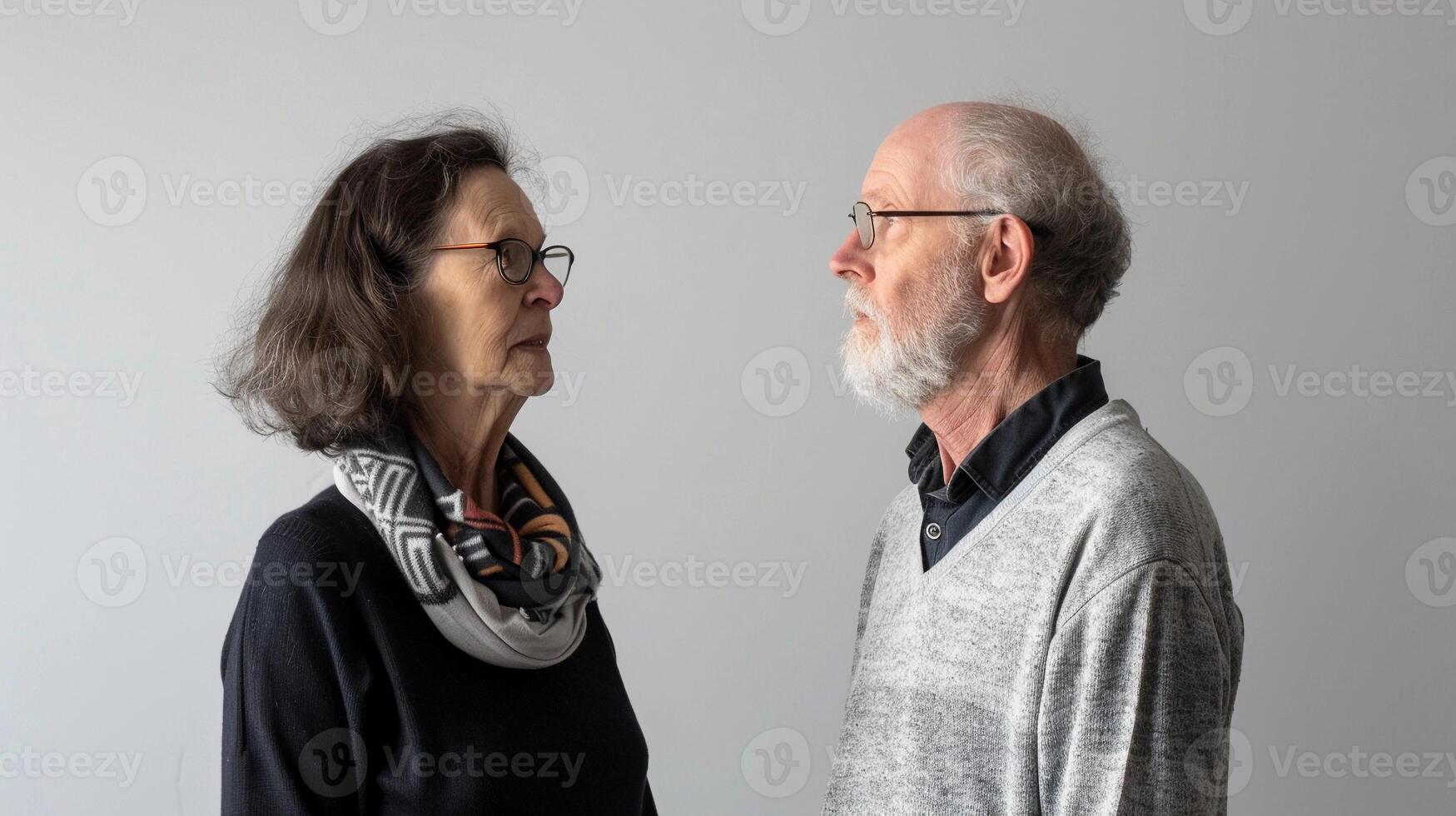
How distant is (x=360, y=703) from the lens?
4.60ft

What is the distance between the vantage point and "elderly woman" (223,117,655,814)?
1394 millimetres

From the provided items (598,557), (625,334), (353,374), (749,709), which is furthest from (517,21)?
(749,709)

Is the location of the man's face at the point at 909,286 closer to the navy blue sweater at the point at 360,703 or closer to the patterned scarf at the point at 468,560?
the patterned scarf at the point at 468,560

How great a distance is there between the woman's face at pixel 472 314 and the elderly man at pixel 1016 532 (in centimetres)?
51

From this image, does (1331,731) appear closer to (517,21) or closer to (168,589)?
(517,21)

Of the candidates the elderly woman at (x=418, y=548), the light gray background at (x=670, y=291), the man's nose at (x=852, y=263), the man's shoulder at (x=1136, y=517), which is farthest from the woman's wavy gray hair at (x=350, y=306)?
the light gray background at (x=670, y=291)

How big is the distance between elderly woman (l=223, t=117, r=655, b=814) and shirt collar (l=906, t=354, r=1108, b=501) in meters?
0.60

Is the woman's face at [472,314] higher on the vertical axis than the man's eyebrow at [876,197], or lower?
lower

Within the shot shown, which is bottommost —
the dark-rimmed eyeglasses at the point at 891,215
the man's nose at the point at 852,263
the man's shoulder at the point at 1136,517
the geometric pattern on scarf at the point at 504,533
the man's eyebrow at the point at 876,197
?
the geometric pattern on scarf at the point at 504,533

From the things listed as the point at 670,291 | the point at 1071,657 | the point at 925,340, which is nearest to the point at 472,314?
the point at 925,340

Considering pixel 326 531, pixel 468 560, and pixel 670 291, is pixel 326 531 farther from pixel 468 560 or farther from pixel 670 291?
pixel 670 291

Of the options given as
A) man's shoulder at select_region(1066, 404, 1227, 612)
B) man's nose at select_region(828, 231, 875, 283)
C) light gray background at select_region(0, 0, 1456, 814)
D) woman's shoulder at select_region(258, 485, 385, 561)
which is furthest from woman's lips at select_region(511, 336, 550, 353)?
light gray background at select_region(0, 0, 1456, 814)

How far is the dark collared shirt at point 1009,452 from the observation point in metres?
1.59

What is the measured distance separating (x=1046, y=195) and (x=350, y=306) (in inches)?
38.8
